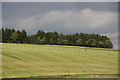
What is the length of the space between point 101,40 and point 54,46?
15.2 m

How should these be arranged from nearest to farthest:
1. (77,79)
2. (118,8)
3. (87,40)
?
(77,79) < (118,8) < (87,40)

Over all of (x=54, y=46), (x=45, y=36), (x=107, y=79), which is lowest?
(x=107, y=79)

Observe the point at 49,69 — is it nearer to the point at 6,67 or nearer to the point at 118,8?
the point at 6,67

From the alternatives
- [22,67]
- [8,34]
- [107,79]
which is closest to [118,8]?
[107,79]

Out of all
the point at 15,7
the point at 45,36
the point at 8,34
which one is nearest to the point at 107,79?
the point at 15,7

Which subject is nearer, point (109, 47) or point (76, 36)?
point (76, 36)

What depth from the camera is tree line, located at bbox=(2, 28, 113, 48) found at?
122 feet

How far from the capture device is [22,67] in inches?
646

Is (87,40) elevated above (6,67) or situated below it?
above

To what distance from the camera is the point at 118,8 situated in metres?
14.7

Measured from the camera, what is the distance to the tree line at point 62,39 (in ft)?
122

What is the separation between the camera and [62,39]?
38.8 meters

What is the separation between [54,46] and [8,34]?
18.6 m

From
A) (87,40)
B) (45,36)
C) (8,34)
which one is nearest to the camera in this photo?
(45,36)
